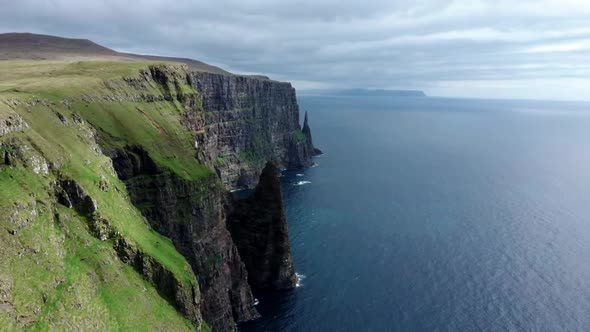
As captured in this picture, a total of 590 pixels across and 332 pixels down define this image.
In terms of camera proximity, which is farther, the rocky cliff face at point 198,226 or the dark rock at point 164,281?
the rocky cliff face at point 198,226

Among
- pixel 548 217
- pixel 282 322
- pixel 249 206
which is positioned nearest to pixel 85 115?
pixel 249 206

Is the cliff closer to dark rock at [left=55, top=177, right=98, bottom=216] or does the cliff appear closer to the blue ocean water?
dark rock at [left=55, top=177, right=98, bottom=216]

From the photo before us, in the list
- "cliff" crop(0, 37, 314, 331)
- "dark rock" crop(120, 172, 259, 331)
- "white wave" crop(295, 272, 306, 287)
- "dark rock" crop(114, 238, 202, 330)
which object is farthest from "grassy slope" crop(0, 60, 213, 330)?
"white wave" crop(295, 272, 306, 287)

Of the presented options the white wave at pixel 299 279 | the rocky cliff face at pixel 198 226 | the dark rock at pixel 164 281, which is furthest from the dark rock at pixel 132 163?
the white wave at pixel 299 279

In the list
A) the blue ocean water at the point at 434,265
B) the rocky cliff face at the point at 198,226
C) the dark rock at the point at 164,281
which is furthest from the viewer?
the blue ocean water at the point at 434,265

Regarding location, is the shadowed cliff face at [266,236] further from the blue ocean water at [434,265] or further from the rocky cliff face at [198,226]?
the rocky cliff face at [198,226]

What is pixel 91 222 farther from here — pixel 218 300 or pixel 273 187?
pixel 273 187
